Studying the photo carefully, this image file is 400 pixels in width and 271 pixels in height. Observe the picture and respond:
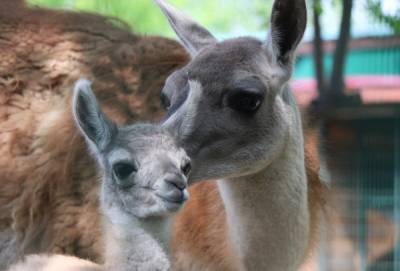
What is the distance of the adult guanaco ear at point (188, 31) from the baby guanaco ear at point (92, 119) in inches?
53.0

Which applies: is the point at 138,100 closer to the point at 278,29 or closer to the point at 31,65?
the point at 31,65

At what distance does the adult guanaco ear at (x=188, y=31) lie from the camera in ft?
17.4

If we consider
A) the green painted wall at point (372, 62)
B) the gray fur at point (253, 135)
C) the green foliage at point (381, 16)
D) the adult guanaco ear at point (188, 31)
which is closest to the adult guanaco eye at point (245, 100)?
the gray fur at point (253, 135)

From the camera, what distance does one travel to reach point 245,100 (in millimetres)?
4648

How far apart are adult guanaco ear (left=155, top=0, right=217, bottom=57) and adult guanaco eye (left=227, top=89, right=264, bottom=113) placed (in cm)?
76

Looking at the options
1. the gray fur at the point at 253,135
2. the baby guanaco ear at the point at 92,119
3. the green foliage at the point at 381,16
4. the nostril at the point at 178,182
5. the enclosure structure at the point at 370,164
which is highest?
the baby guanaco ear at the point at 92,119

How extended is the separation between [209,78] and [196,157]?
50 centimetres

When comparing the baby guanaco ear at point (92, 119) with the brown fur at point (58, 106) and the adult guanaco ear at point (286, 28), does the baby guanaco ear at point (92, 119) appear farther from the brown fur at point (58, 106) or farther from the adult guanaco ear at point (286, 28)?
the brown fur at point (58, 106)

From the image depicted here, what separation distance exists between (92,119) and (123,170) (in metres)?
0.38

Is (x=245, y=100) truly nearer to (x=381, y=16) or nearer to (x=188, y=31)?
(x=188, y=31)

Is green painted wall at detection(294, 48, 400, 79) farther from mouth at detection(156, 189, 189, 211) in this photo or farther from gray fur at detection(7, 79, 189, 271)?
mouth at detection(156, 189, 189, 211)

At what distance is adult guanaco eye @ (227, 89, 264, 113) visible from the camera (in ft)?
15.1

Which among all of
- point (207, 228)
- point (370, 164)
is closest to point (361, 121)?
point (370, 164)

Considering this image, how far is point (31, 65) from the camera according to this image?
633cm
